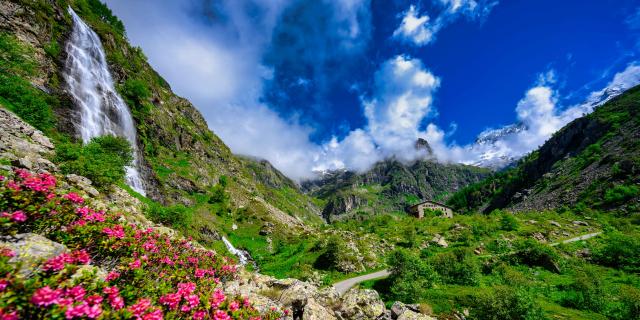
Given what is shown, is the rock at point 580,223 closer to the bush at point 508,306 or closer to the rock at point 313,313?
the bush at point 508,306

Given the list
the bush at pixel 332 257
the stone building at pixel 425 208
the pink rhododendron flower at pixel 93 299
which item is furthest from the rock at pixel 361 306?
the stone building at pixel 425 208

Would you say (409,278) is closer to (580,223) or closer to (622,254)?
(622,254)

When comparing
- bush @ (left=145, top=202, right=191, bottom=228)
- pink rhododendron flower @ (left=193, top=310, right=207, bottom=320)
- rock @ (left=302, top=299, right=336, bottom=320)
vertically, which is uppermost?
bush @ (left=145, top=202, right=191, bottom=228)

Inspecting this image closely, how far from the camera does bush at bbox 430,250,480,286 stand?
1005 inches

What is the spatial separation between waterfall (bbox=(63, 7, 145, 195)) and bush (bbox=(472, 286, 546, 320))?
46168 mm

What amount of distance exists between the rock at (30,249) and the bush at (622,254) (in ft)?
163

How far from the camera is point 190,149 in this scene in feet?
245

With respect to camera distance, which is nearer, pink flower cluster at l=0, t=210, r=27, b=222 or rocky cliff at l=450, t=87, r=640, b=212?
pink flower cluster at l=0, t=210, r=27, b=222

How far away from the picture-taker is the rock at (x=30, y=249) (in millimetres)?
4930

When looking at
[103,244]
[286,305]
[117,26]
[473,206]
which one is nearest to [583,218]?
[286,305]

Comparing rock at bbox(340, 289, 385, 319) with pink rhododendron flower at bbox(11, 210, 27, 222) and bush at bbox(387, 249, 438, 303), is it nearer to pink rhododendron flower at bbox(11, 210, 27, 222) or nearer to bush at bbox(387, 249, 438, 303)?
bush at bbox(387, 249, 438, 303)

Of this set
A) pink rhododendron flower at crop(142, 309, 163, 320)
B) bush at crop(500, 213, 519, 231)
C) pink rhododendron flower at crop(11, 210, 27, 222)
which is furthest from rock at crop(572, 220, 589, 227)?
pink rhododendron flower at crop(11, 210, 27, 222)

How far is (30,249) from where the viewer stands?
18.1 ft

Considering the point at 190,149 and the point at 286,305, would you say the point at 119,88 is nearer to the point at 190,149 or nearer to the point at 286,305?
the point at 190,149
